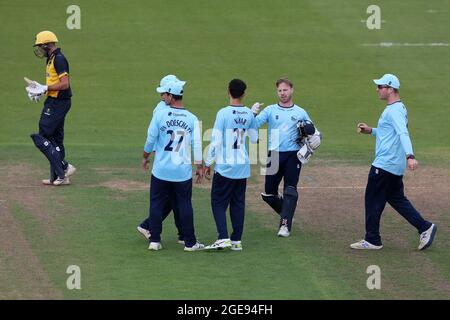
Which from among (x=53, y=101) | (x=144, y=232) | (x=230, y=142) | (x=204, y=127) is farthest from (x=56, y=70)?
(x=204, y=127)

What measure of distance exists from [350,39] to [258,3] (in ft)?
11.2

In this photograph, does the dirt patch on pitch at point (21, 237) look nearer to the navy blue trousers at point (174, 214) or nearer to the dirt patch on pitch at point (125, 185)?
the dirt patch on pitch at point (125, 185)

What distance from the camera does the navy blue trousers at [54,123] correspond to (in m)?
17.7

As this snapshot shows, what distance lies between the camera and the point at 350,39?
96.9 ft

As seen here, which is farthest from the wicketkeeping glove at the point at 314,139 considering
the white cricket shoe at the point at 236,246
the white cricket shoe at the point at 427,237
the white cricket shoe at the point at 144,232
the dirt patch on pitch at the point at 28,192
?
the dirt patch on pitch at the point at 28,192

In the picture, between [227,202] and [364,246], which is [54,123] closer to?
[227,202]


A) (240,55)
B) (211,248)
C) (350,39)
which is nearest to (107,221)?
(211,248)

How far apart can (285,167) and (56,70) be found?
14.8ft

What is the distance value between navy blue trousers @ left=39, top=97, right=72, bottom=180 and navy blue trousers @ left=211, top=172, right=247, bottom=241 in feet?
14.0

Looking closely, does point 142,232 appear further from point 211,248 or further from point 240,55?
point 240,55

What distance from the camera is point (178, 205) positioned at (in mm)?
14164

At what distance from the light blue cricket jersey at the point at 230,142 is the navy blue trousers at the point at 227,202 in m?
0.11

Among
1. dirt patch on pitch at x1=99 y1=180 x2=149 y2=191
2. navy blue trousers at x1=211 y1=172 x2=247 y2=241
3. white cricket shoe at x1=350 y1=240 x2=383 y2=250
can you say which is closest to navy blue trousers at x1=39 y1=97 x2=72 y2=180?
dirt patch on pitch at x1=99 y1=180 x2=149 y2=191

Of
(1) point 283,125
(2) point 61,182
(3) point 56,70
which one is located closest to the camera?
(1) point 283,125
